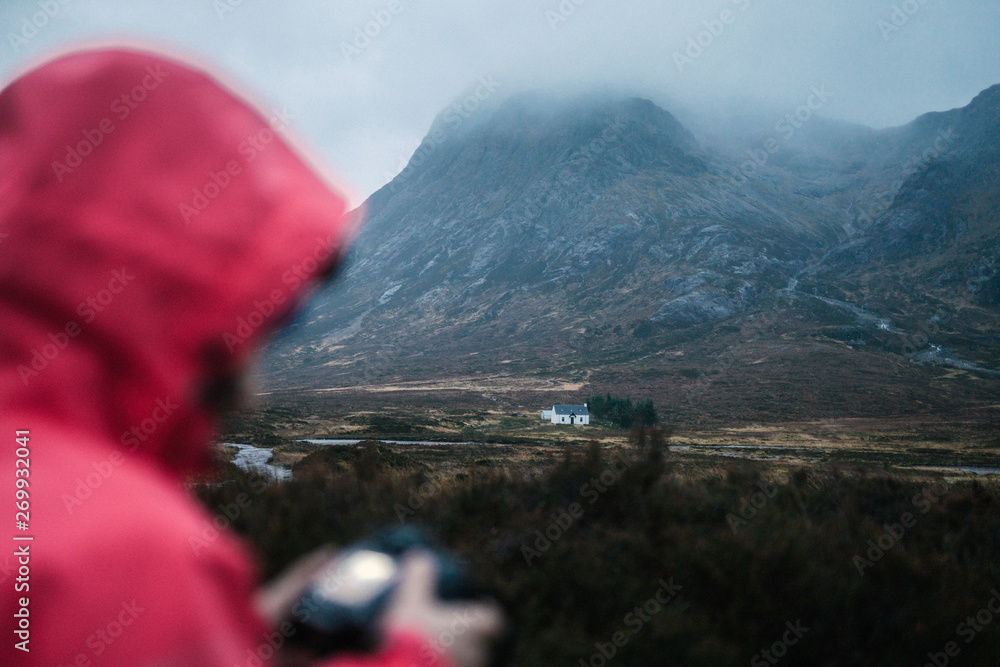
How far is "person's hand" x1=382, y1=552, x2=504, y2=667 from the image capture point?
5.55 feet

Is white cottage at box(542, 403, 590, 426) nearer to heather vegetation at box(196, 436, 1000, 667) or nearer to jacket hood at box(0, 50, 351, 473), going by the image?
heather vegetation at box(196, 436, 1000, 667)

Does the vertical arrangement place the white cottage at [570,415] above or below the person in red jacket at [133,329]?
below

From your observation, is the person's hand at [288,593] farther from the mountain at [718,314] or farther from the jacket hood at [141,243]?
the mountain at [718,314]

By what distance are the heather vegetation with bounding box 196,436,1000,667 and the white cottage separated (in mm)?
59705

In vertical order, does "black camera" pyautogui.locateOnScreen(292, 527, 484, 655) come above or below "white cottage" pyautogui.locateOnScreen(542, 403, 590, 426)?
above

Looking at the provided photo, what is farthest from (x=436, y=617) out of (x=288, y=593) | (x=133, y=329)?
(x=133, y=329)

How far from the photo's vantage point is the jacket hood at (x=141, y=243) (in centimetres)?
119

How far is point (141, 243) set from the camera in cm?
125

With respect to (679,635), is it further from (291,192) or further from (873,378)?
(873,378)

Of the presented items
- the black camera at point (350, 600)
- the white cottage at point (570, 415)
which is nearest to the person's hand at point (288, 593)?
the black camera at point (350, 600)

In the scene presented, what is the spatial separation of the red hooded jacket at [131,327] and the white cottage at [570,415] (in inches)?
2533

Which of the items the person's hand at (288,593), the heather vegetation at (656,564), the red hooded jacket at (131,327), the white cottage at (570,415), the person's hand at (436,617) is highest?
the red hooded jacket at (131,327)

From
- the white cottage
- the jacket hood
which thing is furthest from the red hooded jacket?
the white cottage

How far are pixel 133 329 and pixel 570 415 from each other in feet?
214
